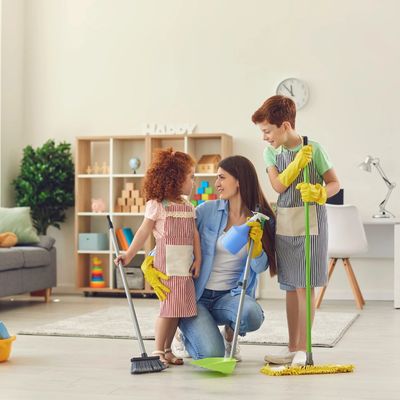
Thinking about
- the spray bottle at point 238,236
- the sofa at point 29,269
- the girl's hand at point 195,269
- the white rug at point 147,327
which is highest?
the spray bottle at point 238,236

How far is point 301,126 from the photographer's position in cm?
Result: 717

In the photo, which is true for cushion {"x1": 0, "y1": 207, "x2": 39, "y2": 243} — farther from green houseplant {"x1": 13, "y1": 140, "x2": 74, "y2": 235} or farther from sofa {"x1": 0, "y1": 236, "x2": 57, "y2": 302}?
green houseplant {"x1": 13, "y1": 140, "x2": 74, "y2": 235}

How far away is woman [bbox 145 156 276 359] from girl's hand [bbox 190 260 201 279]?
25 millimetres

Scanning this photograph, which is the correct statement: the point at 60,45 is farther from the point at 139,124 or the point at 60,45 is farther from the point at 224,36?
the point at 224,36

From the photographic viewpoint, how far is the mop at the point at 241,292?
3369 mm

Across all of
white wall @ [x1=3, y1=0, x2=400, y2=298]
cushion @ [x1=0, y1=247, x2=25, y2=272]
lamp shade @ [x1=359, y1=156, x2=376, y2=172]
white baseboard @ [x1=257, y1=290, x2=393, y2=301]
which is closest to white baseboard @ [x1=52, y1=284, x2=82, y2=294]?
white wall @ [x1=3, y1=0, x2=400, y2=298]

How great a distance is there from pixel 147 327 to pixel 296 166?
197 cm

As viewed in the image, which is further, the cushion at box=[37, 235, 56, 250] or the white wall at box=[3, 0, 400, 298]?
the white wall at box=[3, 0, 400, 298]

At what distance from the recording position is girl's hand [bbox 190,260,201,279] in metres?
3.68

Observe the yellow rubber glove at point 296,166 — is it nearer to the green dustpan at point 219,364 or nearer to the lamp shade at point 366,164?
the green dustpan at point 219,364

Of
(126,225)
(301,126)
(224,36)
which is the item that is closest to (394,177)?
(301,126)

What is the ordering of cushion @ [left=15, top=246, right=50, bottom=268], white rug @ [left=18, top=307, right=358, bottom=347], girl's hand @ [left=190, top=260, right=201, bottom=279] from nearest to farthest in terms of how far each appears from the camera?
girl's hand @ [left=190, top=260, right=201, bottom=279] → white rug @ [left=18, top=307, right=358, bottom=347] → cushion @ [left=15, top=246, right=50, bottom=268]

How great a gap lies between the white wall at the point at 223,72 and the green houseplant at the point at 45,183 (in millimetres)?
276

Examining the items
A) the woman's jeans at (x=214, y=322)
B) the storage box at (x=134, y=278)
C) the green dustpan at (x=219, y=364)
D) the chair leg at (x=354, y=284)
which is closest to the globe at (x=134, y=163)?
the storage box at (x=134, y=278)
